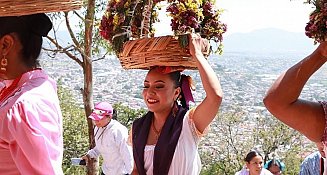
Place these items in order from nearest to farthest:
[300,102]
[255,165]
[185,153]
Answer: [300,102]
[185,153]
[255,165]

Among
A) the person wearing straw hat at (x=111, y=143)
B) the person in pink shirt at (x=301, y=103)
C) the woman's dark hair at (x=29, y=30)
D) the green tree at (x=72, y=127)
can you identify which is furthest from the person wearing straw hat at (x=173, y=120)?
the green tree at (x=72, y=127)

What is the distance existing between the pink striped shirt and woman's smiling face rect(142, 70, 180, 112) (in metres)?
0.93

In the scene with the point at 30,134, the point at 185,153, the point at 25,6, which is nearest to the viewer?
the point at 30,134

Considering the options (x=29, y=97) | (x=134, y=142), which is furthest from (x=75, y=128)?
(x=29, y=97)

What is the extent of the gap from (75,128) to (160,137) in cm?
1314

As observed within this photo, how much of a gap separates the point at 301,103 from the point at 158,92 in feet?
3.05

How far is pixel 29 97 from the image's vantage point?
173 cm

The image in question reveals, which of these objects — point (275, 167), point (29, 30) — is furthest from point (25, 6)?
point (275, 167)

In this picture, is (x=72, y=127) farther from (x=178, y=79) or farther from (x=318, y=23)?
(x=318, y=23)

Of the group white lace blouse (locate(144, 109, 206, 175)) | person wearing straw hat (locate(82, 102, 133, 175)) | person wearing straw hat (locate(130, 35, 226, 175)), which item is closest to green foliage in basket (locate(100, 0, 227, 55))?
person wearing straw hat (locate(130, 35, 226, 175))

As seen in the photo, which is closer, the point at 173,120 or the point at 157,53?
the point at 157,53

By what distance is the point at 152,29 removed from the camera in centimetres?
276

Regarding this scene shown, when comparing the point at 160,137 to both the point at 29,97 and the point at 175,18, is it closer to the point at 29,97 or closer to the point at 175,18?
the point at 175,18

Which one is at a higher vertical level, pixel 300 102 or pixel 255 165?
pixel 300 102
